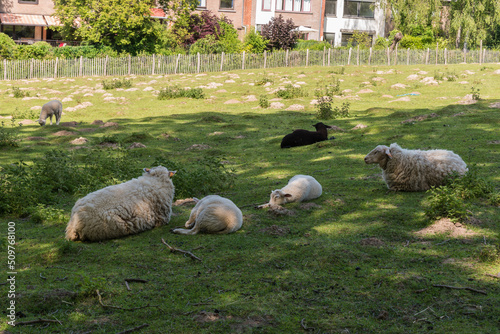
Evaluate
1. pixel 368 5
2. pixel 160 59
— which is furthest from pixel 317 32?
pixel 160 59

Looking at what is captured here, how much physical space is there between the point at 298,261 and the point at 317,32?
53379 mm

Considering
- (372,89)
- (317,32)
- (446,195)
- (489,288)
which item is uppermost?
(317,32)

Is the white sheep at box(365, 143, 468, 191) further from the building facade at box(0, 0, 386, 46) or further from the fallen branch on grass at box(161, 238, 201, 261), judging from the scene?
the building facade at box(0, 0, 386, 46)

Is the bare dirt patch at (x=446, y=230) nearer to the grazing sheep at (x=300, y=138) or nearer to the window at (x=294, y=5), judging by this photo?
the grazing sheep at (x=300, y=138)

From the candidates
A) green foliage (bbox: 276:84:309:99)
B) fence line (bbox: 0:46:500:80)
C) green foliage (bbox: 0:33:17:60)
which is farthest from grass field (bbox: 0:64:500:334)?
green foliage (bbox: 0:33:17:60)

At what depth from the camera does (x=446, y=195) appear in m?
7.50

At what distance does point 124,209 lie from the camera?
752 centimetres

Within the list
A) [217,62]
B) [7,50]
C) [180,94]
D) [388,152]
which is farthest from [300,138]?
[7,50]

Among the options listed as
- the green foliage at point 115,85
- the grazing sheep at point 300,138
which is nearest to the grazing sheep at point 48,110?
the green foliage at point 115,85

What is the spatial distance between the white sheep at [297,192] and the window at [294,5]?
49.5 metres

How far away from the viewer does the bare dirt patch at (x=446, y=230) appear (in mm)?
7117

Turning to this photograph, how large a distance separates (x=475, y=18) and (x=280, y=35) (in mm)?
19898

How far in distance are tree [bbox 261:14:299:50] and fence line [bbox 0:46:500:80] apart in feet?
26.6

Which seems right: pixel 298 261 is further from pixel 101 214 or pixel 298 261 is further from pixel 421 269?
pixel 101 214
